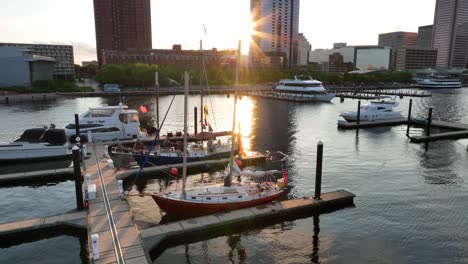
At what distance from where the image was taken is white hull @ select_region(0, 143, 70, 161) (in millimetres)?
34156

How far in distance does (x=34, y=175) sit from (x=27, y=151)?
24.1 ft

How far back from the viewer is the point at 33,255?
58.8ft

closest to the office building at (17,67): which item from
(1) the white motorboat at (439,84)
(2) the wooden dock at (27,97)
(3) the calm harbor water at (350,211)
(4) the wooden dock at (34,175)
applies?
(2) the wooden dock at (27,97)

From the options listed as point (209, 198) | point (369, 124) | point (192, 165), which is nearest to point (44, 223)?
point (209, 198)

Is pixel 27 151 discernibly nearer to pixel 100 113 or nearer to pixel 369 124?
pixel 100 113

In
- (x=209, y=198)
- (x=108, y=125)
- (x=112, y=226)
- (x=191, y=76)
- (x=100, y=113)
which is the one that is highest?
(x=191, y=76)

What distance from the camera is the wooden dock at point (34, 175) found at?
28.1 metres

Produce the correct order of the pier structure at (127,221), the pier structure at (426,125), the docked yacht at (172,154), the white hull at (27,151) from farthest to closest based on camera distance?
the pier structure at (426,125)
the white hull at (27,151)
the docked yacht at (172,154)
the pier structure at (127,221)

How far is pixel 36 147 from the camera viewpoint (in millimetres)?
34469

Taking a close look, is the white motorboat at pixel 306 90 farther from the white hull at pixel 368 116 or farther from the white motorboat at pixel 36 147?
the white motorboat at pixel 36 147

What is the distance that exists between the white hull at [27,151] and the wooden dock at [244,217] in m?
21.3

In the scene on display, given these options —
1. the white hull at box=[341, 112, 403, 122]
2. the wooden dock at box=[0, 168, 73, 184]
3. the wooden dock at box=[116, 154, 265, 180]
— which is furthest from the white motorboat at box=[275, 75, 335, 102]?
the wooden dock at box=[0, 168, 73, 184]

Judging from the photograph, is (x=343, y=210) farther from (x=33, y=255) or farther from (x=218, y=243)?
(x=33, y=255)

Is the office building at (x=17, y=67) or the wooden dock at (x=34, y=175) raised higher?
the office building at (x=17, y=67)
